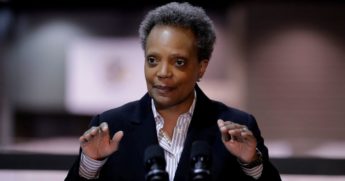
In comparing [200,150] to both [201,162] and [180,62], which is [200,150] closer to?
[201,162]

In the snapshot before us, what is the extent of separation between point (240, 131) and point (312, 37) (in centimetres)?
647

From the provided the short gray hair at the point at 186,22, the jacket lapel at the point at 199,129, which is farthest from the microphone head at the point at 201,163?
the short gray hair at the point at 186,22

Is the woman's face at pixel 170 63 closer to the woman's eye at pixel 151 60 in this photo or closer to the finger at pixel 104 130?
the woman's eye at pixel 151 60

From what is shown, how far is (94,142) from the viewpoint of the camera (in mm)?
1347

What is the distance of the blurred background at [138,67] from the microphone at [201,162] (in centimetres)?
590

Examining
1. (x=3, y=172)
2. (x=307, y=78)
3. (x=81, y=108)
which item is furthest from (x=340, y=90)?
(x=3, y=172)

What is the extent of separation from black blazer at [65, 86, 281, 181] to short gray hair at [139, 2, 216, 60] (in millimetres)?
170

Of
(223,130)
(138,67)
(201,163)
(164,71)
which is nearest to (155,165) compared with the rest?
(201,163)

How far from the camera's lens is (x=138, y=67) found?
25.4 ft

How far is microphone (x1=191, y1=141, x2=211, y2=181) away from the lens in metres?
1.06

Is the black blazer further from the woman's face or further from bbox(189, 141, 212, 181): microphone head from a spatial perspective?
bbox(189, 141, 212, 181): microphone head

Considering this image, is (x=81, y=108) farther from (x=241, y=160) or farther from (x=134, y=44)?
(x=241, y=160)

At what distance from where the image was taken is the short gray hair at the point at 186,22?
57.8 inches

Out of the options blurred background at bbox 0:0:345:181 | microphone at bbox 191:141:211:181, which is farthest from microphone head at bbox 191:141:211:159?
blurred background at bbox 0:0:345:181
